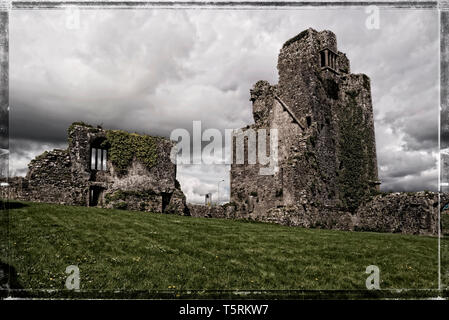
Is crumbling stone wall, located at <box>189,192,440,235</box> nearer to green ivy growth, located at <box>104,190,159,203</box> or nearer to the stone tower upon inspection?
the stone tower

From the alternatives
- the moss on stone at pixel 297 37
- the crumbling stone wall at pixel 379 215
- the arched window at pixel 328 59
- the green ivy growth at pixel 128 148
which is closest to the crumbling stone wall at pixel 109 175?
the green ivy growth at pixel 128 148

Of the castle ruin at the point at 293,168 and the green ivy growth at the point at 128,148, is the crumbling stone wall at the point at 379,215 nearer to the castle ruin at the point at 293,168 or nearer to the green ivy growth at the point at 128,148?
the castle ruin at the point at 293,168

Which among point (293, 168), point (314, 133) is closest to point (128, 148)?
point (293, 168)

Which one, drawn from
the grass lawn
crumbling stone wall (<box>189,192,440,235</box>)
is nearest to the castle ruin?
crumbling stone wall (<box>189,192,440,235</box>)

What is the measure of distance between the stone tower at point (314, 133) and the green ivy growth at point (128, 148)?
25.4 feet

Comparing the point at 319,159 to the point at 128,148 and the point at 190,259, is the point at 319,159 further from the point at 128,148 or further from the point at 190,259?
the point at 190,259

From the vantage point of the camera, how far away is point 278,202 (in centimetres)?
2152

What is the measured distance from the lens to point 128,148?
82.7ft

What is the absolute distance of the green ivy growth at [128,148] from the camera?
2450cm

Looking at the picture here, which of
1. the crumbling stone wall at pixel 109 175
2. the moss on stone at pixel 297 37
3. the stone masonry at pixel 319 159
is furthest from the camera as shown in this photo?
the moss on stone at pixel 297 37

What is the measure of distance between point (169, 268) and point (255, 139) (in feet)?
66.0

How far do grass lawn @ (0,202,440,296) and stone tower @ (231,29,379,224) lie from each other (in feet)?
31.7
